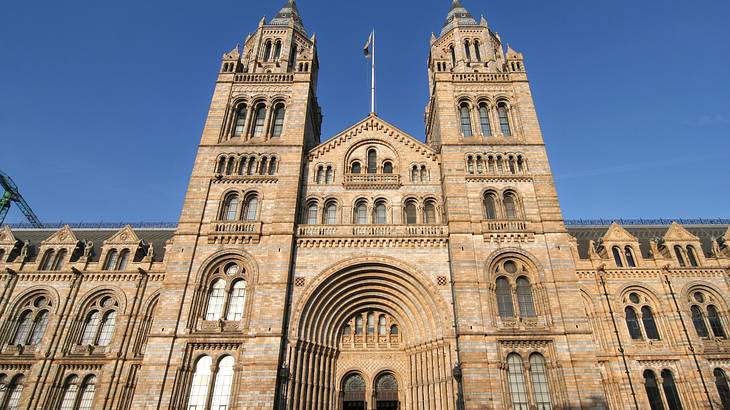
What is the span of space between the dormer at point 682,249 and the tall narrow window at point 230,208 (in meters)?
31.5

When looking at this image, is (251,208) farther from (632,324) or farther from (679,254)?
(679,254)

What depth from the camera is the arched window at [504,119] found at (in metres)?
29.6

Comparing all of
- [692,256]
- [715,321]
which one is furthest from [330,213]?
[715,321]

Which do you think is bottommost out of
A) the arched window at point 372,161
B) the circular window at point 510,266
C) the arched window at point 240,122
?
the circular window at point 510,266

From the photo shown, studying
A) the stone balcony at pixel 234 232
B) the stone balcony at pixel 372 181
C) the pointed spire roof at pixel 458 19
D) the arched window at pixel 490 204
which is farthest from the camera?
the pointed spire roof at pixel 458 19

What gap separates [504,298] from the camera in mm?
23641

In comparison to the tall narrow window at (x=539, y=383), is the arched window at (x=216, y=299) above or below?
above

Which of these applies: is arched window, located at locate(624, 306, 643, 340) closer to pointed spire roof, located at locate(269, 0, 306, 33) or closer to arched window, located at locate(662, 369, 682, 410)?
arched window, located at locate(662, 369, 682, 410)

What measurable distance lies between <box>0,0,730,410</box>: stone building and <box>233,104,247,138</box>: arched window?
0.37 ft

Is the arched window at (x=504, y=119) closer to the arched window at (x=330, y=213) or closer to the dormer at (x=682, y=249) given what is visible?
the arched window at (x=330, y=213)

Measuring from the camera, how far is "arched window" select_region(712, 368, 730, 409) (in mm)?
27019

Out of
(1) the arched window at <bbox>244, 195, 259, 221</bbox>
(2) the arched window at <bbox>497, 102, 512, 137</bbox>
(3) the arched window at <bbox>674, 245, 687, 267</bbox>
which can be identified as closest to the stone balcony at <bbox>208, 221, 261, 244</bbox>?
(1) the arched window at <bbox>244, 195, 259, 221</bbox>

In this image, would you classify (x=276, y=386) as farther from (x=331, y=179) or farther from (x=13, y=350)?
(x=13, y=350)

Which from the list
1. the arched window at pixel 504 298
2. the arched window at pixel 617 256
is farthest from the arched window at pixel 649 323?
the arched window at pixel 504 298
